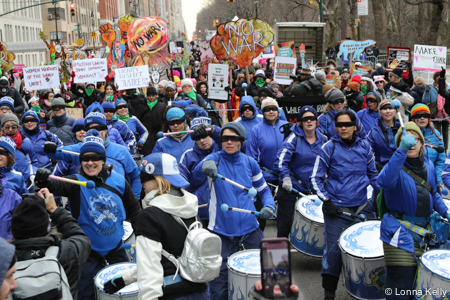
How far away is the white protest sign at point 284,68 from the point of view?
14.1m

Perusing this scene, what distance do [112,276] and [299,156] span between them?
9.67 feet

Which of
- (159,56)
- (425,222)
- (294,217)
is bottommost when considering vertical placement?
(294,217)

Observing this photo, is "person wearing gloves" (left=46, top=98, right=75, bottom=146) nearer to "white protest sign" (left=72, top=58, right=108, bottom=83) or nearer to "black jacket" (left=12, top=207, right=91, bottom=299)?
"white protest sign" (left=72, top=58, right=108, bottom=83)

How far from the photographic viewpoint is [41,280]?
121 inches

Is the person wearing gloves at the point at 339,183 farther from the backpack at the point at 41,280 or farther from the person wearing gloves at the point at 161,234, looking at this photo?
the backpack at the point at 41,280

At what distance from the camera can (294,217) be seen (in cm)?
638

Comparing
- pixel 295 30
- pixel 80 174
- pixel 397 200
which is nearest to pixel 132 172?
pixel 80 174

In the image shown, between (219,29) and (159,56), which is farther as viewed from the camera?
(159,56)

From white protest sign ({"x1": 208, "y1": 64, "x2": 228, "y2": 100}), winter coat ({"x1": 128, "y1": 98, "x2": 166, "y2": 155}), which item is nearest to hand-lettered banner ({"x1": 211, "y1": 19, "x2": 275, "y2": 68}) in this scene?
white protest sign ({"x1": 208, "y1": 64, "x2": 228, "y2": 100})

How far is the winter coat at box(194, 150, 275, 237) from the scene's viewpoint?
511 centimetres

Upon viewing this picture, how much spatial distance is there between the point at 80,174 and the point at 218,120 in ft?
27.3

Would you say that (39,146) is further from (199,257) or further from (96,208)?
(199,257)

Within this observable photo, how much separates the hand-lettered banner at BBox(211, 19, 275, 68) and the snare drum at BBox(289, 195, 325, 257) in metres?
6.93

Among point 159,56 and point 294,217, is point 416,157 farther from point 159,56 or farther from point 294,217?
point 159,56
